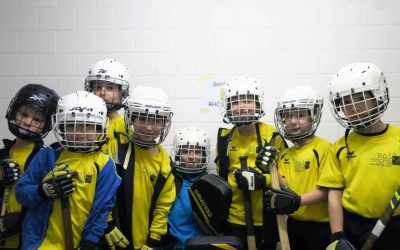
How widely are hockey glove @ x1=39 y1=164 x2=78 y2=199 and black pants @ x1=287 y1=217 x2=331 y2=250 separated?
4.25 ft

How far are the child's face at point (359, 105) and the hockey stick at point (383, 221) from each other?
39cm

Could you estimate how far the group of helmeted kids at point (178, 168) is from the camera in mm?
1800

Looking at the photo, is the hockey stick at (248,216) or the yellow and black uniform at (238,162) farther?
the yellow and black uniform at (238,162)

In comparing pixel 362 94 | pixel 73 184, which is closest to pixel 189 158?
pixel 73 184

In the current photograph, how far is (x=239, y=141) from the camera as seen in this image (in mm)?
2301

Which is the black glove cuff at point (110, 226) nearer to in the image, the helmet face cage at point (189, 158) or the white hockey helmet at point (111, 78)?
the helmet face cage at point (189, 158)

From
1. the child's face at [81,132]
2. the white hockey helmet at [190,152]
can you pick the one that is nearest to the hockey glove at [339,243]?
the white hockey helmet at [190,152]

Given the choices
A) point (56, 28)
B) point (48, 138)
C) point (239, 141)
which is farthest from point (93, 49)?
point (239, 141)

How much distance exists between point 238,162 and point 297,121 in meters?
0.45

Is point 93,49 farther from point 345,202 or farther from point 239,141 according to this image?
point 345,202

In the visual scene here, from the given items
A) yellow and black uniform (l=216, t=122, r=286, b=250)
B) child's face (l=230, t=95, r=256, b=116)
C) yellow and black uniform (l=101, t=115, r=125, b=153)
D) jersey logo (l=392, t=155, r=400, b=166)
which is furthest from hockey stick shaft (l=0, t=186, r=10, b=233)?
jersey logo (l=392, t=155, r=400, b=166)

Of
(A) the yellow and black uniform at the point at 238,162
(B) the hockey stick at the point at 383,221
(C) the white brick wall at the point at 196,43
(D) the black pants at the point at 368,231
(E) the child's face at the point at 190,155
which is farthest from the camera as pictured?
(C) the white brick wall at the point at 196,43

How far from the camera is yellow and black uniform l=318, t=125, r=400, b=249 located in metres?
1.76

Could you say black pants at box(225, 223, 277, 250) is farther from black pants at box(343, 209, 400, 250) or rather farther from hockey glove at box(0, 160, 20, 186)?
hockey glove at box(0, 160, 20, 186)
